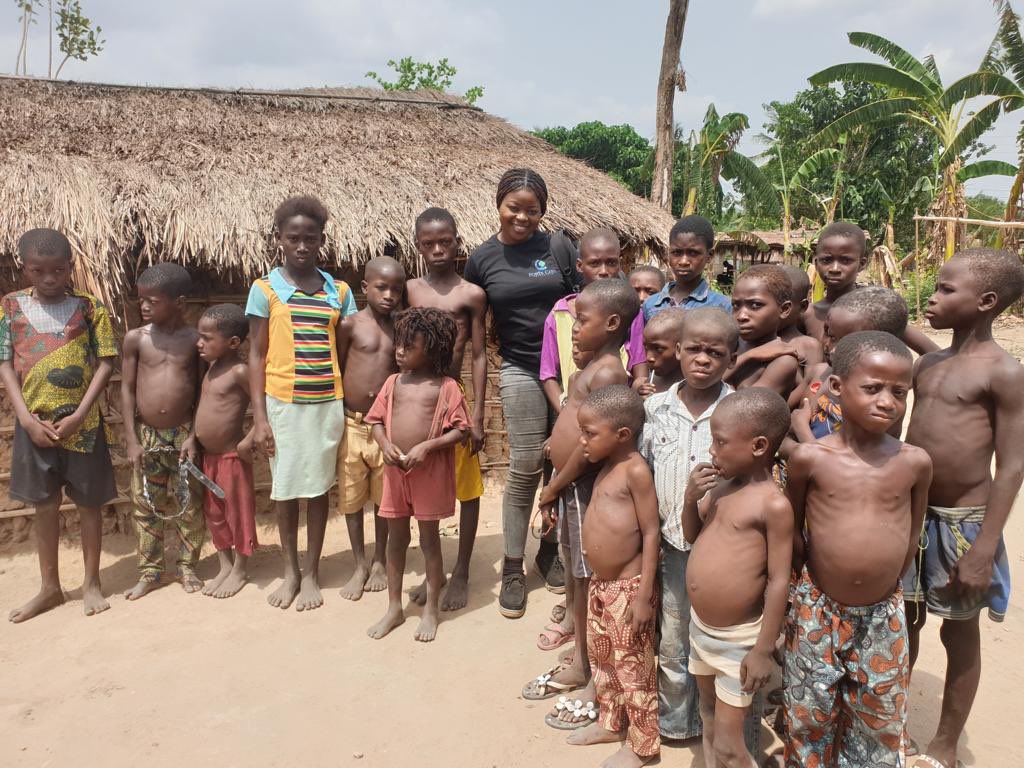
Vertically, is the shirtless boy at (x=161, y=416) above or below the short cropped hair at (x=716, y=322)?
below

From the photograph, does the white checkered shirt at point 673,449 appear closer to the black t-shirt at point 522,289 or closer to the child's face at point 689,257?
the child's face at point 689,257

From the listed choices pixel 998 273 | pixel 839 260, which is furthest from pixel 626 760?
pixel 839 260

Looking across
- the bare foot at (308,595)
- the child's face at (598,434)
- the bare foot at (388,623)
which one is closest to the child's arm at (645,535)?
the child's face at (598,434)

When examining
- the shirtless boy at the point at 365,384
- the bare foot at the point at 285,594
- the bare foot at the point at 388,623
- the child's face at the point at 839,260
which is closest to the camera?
the child's face at the point at 839,260

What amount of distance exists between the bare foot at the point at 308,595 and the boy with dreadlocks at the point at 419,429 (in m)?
0.47

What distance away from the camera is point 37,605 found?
11.3 ft

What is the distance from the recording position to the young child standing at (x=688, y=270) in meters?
3.04

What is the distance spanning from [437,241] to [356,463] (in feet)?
4.15

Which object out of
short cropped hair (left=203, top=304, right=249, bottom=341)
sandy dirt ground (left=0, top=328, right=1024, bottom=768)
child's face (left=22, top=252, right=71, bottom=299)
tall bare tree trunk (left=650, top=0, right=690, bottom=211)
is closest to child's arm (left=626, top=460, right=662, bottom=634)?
sandy dirt ground (left=0, top=328, right=1024, bottom=768)

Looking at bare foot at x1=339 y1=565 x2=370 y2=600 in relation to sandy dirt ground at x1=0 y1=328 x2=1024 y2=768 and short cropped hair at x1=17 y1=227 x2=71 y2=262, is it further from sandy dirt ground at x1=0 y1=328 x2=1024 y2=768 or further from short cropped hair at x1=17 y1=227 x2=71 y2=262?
short cropped hair at x1=17 y1=227 x2=71 y2=262

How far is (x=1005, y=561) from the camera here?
2.18 meters

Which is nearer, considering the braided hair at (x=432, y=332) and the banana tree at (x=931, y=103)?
the braided hair at (x=432, y=332)

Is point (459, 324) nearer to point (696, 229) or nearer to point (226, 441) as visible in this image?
point (696, 229)

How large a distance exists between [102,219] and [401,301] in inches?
81.7
